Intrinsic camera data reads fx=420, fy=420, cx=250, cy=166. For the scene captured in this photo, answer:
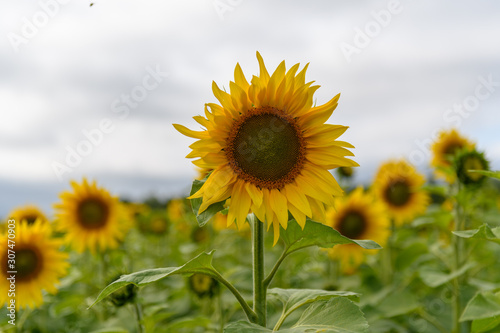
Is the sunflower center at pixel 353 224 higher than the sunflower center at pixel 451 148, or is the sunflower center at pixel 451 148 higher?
the sunflower center at pixel 451 148

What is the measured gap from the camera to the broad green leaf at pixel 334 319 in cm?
140

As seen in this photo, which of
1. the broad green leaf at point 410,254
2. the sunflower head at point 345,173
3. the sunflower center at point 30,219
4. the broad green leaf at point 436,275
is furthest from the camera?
the sunflower head at point 345,173

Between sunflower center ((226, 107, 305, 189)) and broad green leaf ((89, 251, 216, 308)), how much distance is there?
40 cm

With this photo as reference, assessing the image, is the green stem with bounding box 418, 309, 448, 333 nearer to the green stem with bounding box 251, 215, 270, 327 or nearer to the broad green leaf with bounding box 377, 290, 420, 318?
the broad green leaf with bounding box 377, 290, 420, 318

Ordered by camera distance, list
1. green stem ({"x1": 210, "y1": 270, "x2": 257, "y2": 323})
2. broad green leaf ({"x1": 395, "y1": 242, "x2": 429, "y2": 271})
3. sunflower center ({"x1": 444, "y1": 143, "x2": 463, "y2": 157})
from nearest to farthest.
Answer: green stem ({"x1": 210, "y1": 270, "x2": 257, "y2": 323})
broad green leaf ({"x1": 395, "y1": 242, "x2": 429, "y2": 271})
sunflower center ({"x1": 444, "y1": 143, "x2": 463, "y2": 157})

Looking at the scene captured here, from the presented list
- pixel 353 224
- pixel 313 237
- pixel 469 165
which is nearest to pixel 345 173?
pixel 353 224

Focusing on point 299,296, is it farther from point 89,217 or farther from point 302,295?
point 89,217

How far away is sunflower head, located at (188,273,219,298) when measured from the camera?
3.17 m

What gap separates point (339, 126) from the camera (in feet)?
5.69

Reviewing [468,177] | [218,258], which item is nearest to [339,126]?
[468,177]

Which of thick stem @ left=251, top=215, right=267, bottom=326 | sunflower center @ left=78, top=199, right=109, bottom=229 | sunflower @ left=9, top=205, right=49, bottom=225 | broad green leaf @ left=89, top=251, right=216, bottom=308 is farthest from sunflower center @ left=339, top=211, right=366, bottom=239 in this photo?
sunflower @ left=9, top=205, right=49, bottom=225

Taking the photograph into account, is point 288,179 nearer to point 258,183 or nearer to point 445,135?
point 258,183

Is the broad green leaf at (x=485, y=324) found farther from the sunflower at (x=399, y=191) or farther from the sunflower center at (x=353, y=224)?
the sunflower at (x=399, y=191)

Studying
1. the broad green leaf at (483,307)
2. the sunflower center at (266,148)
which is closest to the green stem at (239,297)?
the sunflower center at (266,148)
